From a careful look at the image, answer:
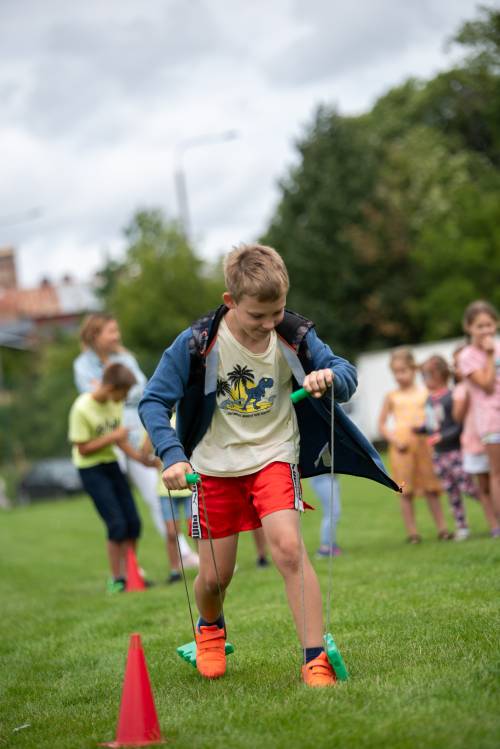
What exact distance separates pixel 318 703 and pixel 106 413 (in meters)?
5.39

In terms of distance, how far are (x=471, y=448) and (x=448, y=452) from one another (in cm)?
82

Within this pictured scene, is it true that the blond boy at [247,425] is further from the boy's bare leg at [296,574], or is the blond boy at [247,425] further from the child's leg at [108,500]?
the child's leg at [108,500]

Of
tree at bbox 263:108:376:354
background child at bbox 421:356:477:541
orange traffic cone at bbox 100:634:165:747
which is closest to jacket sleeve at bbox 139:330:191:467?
orange traffic cone at bbox 100:634:165:747

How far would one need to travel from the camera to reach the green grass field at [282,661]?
3758 millimetres

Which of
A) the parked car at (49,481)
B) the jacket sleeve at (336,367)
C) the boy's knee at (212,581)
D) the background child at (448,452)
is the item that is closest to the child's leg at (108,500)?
the background child at (448,452)

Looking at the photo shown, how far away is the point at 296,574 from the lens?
460 centimetres

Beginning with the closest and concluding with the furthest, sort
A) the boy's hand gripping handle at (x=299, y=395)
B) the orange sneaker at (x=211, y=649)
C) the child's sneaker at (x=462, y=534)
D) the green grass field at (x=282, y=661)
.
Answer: the green grass field at (x=282, y=661) < the boy's hand gripping handle at (x=299, y=395) < the orange sneaker at (x=211, y=649) < the child's sneaker at (x=462, y=534)

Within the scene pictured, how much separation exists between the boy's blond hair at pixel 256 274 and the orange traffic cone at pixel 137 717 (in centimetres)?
159

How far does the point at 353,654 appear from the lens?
16.5 feet

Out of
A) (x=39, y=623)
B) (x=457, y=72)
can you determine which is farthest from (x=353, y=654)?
(x=457, y=72)

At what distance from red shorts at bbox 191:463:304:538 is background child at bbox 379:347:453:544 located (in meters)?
5.44

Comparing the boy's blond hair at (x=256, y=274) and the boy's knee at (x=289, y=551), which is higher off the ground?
the boy's blond hair at (x=256, y=274)

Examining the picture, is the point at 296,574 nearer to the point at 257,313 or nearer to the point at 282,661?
the point at 282,661

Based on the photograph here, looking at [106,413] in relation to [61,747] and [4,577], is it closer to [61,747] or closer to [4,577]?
[4,577]
